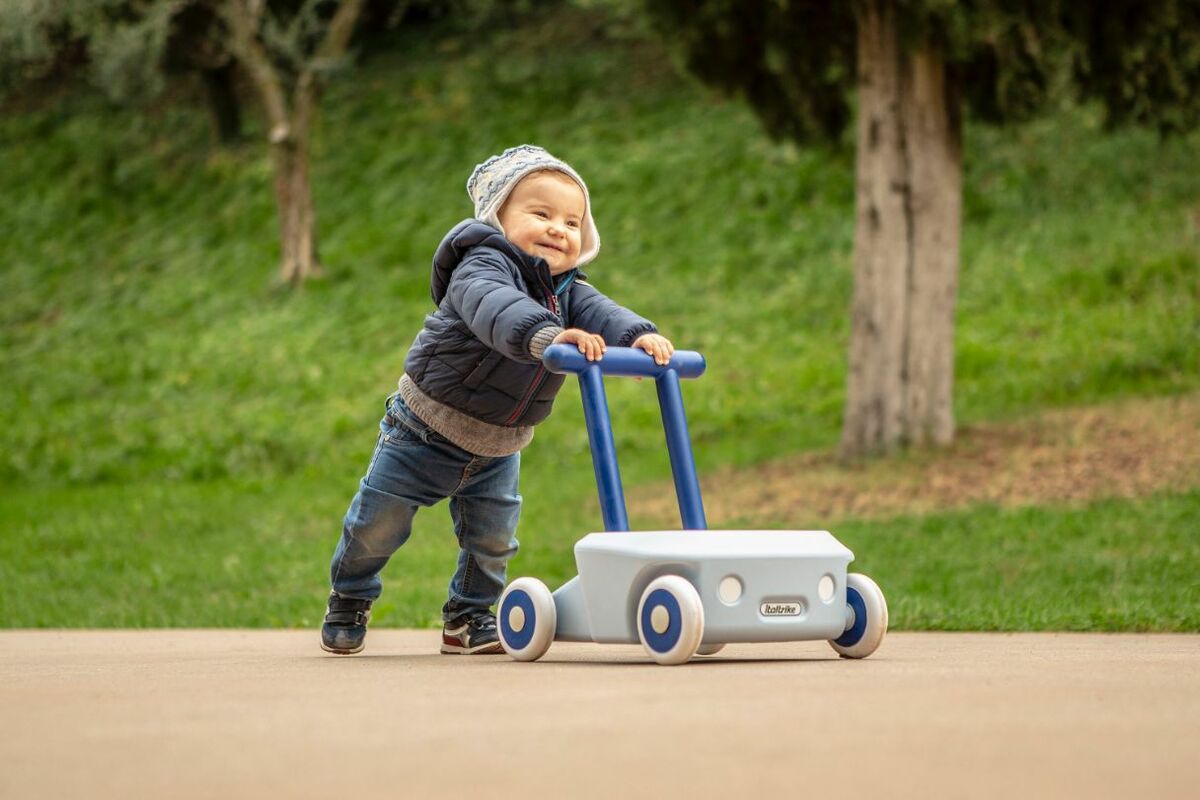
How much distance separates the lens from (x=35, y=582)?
334 inches

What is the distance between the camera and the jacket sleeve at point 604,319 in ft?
13.7

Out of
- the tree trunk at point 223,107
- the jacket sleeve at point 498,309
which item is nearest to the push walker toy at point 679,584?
the jacket sleeve at point 498,309

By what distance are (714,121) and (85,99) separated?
11.9 m

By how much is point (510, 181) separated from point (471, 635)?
133cm

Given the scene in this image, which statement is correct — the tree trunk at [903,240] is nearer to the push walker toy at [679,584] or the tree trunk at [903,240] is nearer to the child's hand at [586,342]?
the push walker toy at [679,584]

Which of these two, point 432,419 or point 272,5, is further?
point 272,5

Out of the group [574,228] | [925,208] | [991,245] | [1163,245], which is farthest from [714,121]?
[574,228]

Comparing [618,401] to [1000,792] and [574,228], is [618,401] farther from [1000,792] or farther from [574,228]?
[1000,792]

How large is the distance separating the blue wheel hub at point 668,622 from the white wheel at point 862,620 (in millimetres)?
539

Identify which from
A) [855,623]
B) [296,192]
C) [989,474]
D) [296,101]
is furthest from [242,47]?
[855,623]

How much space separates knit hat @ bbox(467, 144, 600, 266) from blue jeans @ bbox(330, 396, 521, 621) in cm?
60

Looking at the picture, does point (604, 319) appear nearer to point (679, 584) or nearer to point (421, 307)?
point (679, 584)

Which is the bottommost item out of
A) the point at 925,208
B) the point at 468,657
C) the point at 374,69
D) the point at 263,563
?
the point at 263,563

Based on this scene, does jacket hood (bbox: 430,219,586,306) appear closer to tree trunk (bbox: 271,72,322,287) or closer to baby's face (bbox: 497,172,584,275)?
baby's face (bbox: 497,172,584,275)
